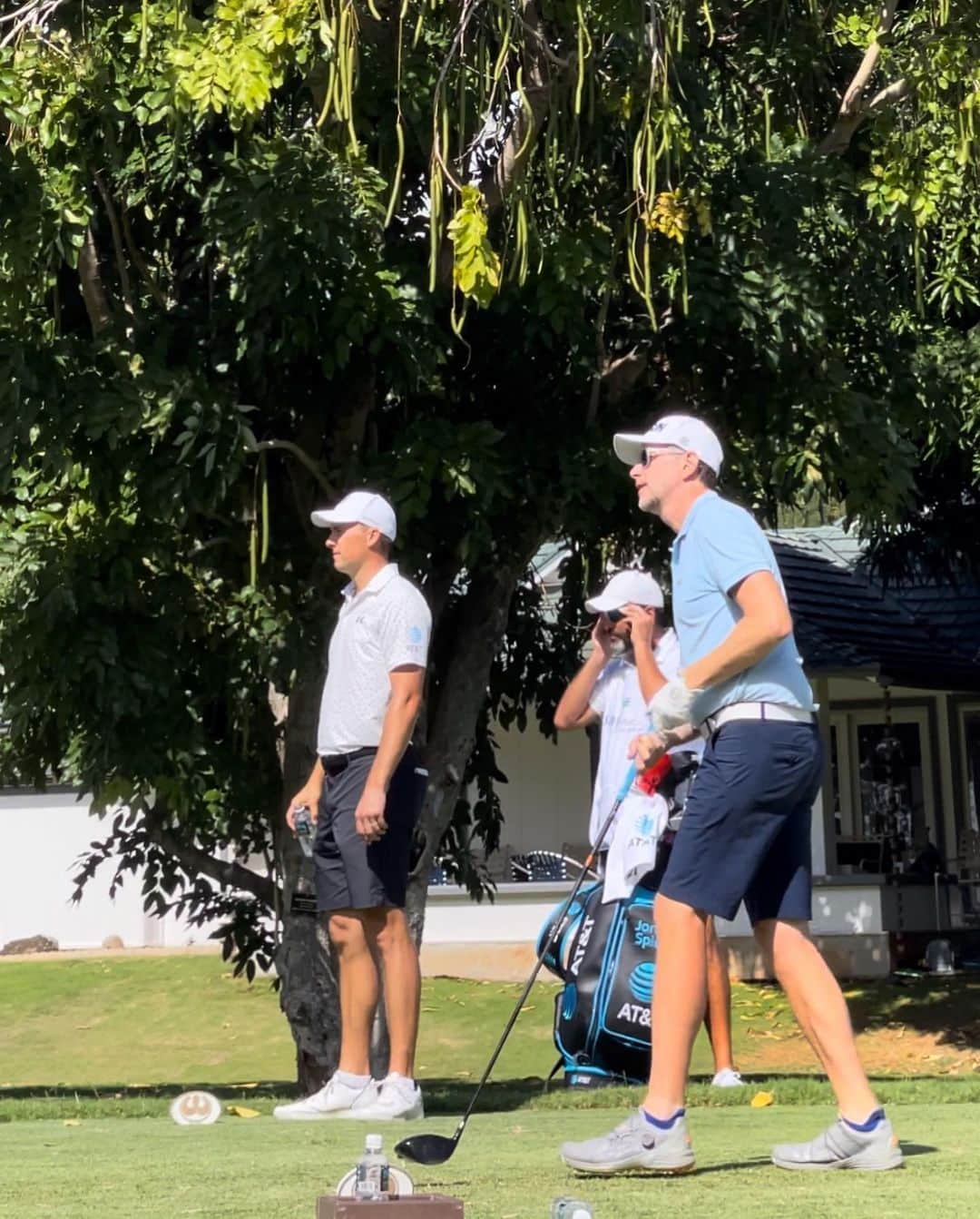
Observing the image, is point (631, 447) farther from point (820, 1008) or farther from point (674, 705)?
point (820, 1008)

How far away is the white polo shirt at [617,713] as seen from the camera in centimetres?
801

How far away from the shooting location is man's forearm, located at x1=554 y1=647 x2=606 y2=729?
8.09 meters

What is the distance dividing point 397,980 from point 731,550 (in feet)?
8.34

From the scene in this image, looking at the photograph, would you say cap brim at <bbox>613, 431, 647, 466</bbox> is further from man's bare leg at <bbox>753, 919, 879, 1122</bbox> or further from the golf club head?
the golf club head

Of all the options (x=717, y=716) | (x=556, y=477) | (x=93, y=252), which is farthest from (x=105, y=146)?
(x=717, y=716)

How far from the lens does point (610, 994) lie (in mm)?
8516

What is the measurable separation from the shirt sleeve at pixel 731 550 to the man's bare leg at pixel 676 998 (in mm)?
770

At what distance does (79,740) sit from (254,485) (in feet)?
5.03

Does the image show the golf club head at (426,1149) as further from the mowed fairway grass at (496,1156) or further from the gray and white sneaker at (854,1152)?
the gray and white sneaker at (854,1152)

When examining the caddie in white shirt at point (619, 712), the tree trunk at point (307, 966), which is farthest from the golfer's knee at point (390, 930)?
the tree trunk at point (307, 966)

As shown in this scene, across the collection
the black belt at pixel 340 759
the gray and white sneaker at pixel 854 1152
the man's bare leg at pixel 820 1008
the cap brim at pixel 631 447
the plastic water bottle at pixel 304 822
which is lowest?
the gray and white sneaker at pixel 854 1152

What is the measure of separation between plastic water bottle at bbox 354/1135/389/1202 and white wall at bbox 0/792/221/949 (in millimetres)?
24654

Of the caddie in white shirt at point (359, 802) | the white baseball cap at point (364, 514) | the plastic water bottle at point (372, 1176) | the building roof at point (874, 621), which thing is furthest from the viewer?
the building roof at point (874, 621)

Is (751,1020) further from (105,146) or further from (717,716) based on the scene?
(717,716)
